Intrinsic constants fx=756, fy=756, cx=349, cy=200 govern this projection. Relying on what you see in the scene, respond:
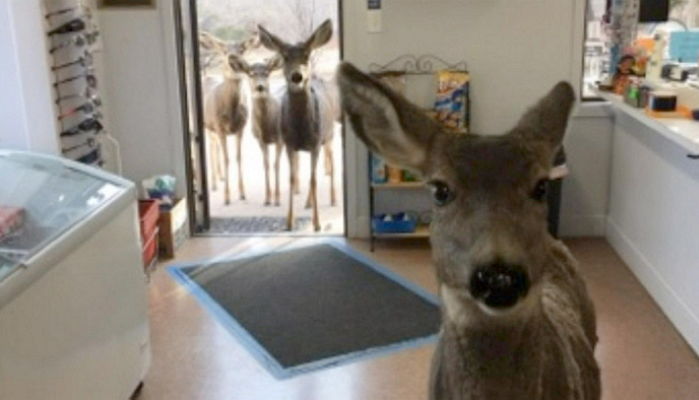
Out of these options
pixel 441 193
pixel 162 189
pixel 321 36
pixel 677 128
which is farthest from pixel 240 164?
pixel 441 193

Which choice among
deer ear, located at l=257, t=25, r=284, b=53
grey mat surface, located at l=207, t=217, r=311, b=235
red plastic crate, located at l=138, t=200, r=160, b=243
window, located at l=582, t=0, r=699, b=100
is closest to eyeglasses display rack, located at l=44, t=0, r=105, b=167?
red plastic crate, located at l=138, t=200, r=160, b=243

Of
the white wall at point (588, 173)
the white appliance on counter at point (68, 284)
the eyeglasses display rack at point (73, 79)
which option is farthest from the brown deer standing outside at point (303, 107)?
the white appliance on counter at point (68, 284)

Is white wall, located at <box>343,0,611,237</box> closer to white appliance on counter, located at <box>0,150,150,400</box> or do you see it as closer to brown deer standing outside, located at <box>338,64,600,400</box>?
white appliance on counter, located at <box>0,150,150,400</box>

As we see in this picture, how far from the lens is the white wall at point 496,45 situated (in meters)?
4.31

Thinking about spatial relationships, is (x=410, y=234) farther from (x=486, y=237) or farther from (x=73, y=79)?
(x=486, y=237)

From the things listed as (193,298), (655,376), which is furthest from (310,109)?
(655,376)

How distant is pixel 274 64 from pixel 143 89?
869mm

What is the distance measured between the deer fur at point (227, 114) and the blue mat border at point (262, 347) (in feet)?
3.61

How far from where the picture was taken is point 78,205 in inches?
100

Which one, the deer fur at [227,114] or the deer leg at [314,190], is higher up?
the deer fur at [227,114]

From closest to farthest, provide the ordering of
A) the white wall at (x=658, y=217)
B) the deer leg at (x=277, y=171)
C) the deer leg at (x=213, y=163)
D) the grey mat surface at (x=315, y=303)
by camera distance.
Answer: the white wall at (x=658, y=217)
the grey mat surface at (x=315, y=303)
the deer leg at (x=277, y=171)
the deer leg at (x=213, y=163)

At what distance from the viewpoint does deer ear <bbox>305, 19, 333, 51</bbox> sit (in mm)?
4430

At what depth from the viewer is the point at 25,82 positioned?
130 inches

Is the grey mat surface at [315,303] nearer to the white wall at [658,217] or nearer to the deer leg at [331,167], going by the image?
the deer leg at [331,167]
